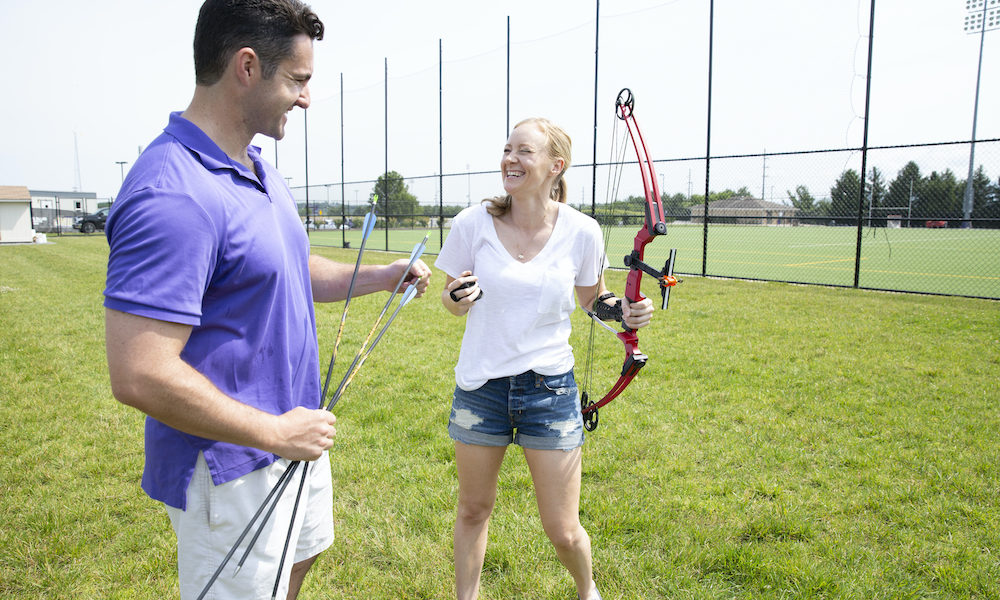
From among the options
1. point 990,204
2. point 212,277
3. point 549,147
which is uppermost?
point 990,204

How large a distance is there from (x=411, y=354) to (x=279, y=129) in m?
4.87

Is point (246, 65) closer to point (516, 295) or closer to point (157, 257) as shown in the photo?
point (157, 257)

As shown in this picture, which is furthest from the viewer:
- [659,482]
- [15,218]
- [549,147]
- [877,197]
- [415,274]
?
[15,218]

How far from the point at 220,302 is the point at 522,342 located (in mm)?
1103

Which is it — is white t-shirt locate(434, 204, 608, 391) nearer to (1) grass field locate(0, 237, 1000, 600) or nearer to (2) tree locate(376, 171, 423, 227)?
(1) grass field locate(0, 237, 1000, 600)

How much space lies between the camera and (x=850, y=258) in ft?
59.0

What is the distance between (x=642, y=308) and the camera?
7.68 ft

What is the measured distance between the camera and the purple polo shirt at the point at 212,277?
1.14m

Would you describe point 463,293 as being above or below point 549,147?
below

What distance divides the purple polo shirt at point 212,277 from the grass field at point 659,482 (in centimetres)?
142

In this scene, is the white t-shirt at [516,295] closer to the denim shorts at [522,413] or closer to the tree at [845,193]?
the denim shorts at [522,413]

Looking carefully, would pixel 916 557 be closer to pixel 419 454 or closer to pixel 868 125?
pixel 419 454

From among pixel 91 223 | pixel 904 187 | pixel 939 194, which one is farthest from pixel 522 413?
pixel 91 223

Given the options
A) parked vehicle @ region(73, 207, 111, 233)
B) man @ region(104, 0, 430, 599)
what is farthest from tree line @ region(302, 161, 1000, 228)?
parked vehicle @ region(73, 207, 111, 233)
